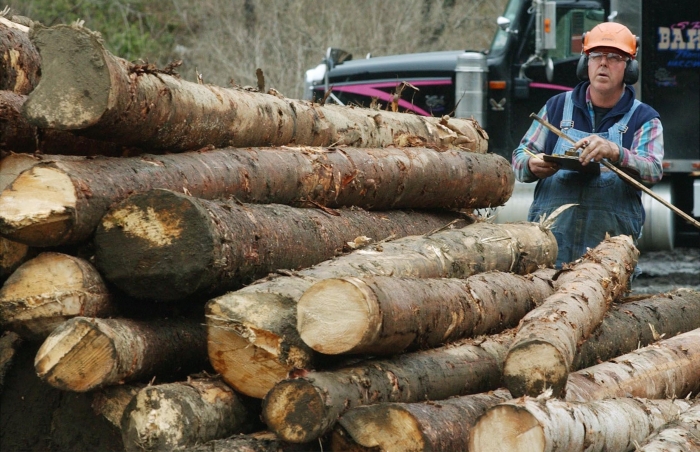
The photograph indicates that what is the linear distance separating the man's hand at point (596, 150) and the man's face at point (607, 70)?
494 mm

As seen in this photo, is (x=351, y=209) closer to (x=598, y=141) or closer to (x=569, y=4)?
(x=598, y=141)

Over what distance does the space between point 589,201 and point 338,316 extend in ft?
10.3

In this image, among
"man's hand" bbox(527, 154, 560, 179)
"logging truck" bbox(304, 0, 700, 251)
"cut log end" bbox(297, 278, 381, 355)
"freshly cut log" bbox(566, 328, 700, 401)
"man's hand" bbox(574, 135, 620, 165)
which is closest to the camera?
"cut log end" bbox(297, 278, 381, 355)

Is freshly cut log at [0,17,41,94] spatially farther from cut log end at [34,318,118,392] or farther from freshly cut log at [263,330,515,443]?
freshly cut log at [263,330,515,443]

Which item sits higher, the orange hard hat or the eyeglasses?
the orange hard hat

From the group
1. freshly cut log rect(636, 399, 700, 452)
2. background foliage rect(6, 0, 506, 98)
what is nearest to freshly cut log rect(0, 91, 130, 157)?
freshly cut log rect(636, 399, 700, 452)

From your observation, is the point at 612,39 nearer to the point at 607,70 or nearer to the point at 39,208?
the point at 607,70

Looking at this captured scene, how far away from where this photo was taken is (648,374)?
4609mm

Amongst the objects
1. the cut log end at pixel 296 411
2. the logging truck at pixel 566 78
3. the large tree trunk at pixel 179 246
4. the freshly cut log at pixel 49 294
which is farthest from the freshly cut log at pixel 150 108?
the logging truck at pixel 566 78

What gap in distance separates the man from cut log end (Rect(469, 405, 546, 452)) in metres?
3.02

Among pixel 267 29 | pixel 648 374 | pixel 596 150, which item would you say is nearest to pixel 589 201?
pixel 596 150

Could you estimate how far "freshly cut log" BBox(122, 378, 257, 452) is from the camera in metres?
3.43

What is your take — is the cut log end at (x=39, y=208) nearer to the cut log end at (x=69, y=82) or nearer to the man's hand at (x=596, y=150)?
the cut log end at (x=69, y=82)

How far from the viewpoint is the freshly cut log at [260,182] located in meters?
3.63
